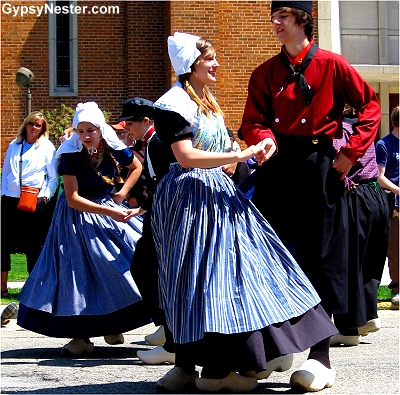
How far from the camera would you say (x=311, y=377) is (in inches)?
185

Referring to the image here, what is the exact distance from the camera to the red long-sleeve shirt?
4988mm

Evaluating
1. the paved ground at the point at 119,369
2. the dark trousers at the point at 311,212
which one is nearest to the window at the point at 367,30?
the paved ground at the point at 119,369

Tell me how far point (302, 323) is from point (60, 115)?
16.4 metres

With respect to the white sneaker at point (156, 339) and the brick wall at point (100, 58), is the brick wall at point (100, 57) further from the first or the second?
the white sneaker at point (156, 339)

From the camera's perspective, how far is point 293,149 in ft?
16.4

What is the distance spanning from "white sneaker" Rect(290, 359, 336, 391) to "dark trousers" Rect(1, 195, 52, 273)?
5632mm

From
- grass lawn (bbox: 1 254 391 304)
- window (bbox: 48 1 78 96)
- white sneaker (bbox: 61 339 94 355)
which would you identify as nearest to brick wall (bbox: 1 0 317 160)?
window (bbox: 48 1 78 96)

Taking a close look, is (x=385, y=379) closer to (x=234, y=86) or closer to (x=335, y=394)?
(x=335, y=394)

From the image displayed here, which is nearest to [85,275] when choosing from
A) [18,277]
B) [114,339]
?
[114,339]

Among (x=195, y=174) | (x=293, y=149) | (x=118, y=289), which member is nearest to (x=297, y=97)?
(x=293, y=149)

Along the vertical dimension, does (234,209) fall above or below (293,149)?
below

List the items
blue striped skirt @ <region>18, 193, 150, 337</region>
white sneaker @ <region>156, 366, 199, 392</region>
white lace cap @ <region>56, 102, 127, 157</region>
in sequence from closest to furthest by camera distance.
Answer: white sneaker @ <region>156, 366, 199, 392</region>
blue striped skirt @ <region>18, 193, 150, 337</region>
white lace cap @ <region>56, 102, 127, 157</region>

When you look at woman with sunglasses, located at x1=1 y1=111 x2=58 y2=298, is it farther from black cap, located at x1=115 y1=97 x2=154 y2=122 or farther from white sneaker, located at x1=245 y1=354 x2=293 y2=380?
white sneaker, located at x1=245 y1=354 x2=293 y2=380

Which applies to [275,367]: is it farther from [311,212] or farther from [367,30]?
[367,30]
